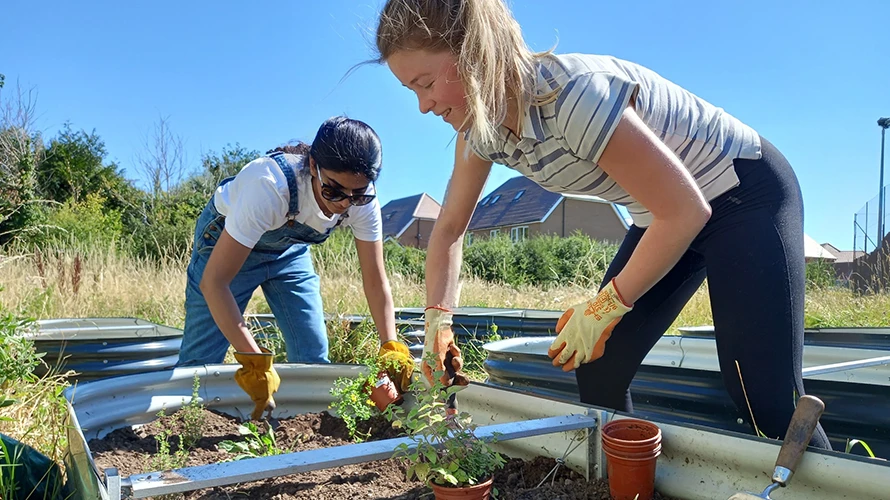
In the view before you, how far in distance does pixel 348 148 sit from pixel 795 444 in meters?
1.74

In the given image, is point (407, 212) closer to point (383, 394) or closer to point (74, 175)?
point (74, 175)

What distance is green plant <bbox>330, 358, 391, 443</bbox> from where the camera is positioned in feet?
6.46

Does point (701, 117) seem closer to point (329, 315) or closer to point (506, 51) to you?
point (506, 51)

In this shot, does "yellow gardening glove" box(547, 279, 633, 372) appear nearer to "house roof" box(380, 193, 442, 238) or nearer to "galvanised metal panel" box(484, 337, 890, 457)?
"galvanised metal panel" box(484, 337, 890, 457)

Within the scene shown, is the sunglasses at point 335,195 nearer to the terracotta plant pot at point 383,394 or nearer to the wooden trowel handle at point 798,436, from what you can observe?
the terracotta plant pot at point 383,394

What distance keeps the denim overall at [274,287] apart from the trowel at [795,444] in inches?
78.4

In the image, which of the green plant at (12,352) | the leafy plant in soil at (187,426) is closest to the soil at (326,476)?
the leafy plant in soil at (187,426)

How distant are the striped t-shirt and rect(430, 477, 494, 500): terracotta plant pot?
713 mm

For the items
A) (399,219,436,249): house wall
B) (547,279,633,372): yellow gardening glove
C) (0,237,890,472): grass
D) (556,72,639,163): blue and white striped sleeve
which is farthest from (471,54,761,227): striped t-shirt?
(399,219,436,249): house wall

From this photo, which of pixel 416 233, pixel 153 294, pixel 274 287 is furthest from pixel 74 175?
pixel 416 233

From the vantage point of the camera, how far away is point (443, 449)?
1.27m

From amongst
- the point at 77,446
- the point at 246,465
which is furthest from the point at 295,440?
the point at 246,465

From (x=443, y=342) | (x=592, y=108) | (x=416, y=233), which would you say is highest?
(x=416, y=233)

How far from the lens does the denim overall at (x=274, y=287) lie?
2.75 metres
